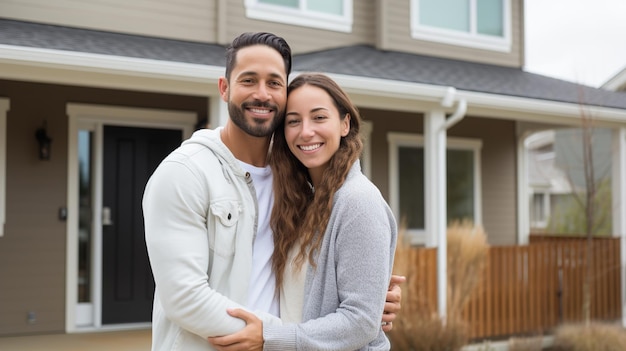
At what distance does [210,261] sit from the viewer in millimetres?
1979

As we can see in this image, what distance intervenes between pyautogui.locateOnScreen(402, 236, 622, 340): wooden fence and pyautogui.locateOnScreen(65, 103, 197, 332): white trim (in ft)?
10.1

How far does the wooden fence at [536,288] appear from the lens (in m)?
7.55

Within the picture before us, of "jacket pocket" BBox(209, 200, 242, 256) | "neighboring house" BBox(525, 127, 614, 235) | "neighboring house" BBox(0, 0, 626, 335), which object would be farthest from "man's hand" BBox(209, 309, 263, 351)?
"neighboring house" BBox(525, 127, 614, 235)

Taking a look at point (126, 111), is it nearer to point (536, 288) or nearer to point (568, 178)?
point (536, 288)

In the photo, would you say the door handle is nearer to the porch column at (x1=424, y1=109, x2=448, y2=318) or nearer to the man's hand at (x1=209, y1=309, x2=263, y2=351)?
the porch column at (x1=424, y1=109, x2=448, y2=318)

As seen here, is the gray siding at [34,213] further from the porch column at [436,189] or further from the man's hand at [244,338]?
the man's hand at [244,338]

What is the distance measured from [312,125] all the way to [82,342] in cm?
512

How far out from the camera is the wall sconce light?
6777 mm

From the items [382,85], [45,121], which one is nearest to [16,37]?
[45,121]

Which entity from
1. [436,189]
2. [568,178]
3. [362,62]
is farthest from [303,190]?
[568,178]

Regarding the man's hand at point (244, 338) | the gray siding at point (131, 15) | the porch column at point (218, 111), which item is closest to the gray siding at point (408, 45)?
the gray siding at point (131, 15)

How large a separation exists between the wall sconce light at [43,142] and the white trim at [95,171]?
0.70 ft

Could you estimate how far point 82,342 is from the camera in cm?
648

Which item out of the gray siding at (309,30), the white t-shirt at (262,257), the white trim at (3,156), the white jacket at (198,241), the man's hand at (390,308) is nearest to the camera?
the white jacket at (198,241)
